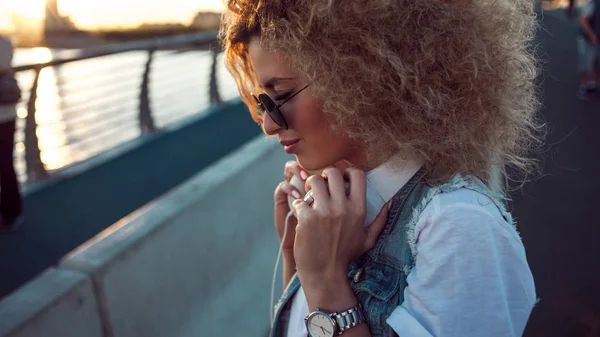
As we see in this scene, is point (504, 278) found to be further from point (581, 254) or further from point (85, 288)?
point (581, 254)

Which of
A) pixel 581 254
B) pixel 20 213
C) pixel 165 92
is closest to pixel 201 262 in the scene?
pixel 20 213

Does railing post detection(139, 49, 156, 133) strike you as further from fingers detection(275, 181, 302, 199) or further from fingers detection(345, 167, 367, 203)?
fingers detection(345, 167, 367, 203)

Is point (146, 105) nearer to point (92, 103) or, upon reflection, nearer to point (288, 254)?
point (92, 103)

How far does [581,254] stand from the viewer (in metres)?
4.80

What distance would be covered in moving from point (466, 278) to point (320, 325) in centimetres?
43

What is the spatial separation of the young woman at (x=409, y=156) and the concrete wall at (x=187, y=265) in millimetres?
1034

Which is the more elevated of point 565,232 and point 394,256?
point 394,256

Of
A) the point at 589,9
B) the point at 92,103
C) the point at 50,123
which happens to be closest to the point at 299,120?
the point at 50,123

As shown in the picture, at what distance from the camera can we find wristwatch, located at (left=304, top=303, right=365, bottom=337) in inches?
59.8

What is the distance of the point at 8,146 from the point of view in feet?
13.7

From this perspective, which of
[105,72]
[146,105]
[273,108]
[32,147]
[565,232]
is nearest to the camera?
[273,108]

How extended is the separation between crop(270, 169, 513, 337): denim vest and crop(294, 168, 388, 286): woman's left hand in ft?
0.23

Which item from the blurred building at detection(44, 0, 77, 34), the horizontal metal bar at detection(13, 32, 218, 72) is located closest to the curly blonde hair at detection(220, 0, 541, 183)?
the horizontal metal bar at detection(13, 32, 218, 72)

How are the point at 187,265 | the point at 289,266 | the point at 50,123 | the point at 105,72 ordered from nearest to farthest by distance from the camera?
the point at 289,266 → the point at 187,265 → the point at 50,123 → the point at 105,72
